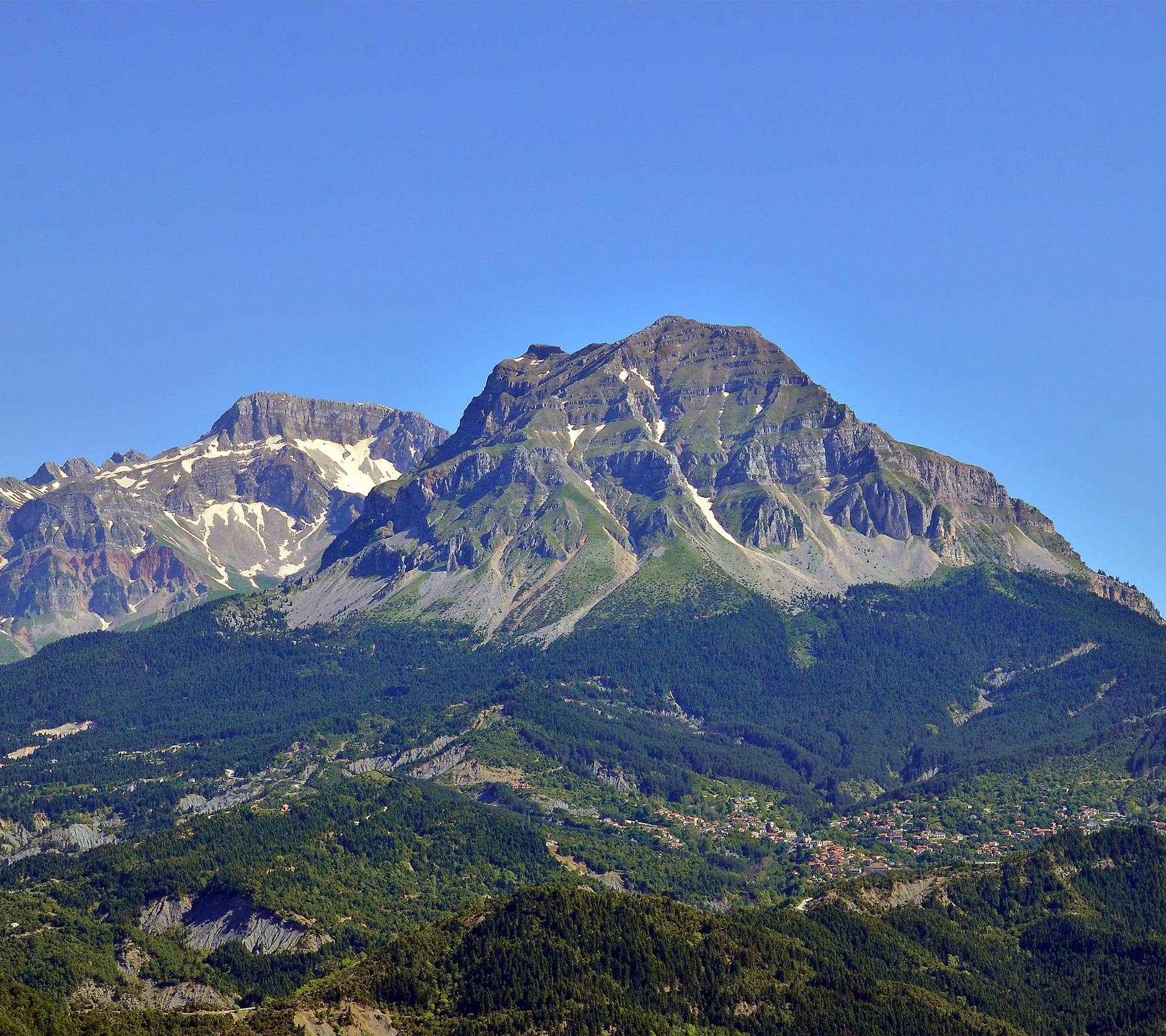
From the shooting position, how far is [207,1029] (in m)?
176

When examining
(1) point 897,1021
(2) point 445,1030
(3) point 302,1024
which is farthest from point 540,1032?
(1) point 897,1021

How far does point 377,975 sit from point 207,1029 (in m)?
22.6

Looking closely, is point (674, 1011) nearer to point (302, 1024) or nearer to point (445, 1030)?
point (445, 1030)

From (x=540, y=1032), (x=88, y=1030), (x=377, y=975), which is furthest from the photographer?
(x=377, y=975)

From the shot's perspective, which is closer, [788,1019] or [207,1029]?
[207,1029]

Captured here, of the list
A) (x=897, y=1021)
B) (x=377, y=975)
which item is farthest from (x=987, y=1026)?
(x=377, y=975)

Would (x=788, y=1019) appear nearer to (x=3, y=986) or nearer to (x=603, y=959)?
(x=603, y=959)

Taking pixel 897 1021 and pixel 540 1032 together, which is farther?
pixel 897 1021

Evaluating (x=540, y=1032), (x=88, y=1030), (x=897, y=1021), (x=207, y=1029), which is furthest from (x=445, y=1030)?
(x=897, y=1021)

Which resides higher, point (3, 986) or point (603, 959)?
point (603, 959)

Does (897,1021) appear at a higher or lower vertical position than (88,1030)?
higher

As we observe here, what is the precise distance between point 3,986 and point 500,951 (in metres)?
50.5

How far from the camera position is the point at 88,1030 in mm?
170125

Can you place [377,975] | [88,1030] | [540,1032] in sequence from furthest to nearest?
[377,975], [540,1032], [88,1030]
